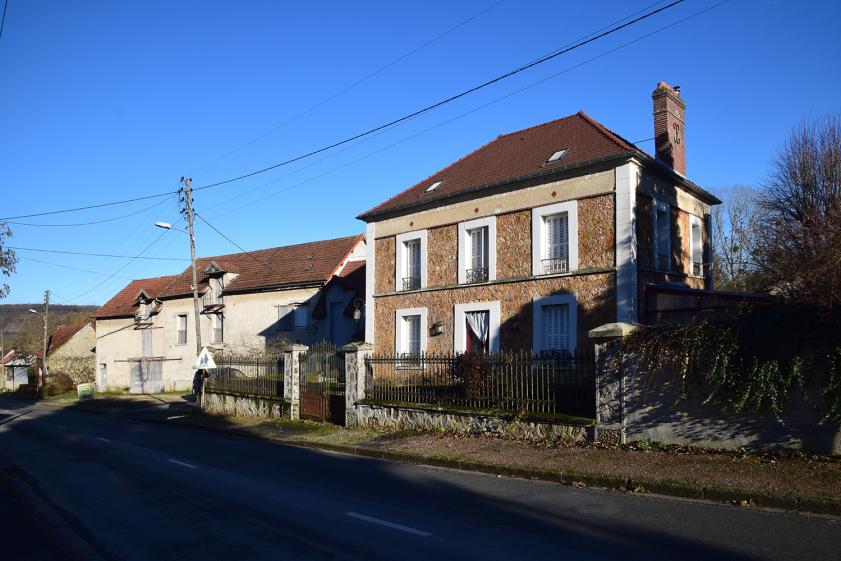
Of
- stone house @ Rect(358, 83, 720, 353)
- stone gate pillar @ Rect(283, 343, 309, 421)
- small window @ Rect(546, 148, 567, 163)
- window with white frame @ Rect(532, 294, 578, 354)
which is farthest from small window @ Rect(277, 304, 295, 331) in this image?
small window @ Rect(546, 148, 567, 163)

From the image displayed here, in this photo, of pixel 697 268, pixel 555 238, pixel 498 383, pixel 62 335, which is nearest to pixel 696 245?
pixel 697 268

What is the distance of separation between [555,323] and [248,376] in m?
10.4

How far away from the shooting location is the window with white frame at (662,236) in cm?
1972

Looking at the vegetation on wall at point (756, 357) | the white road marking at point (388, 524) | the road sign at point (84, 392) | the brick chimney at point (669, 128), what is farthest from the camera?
the road sign at point (84, 392)

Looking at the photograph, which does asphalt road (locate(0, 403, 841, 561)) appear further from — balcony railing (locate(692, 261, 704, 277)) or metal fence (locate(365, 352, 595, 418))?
balcony railing (locate(692, 261, 704, 277))

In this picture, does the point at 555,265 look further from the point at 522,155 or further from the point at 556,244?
the point at 522,155

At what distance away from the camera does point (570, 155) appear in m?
20.2

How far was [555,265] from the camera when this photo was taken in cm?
1992

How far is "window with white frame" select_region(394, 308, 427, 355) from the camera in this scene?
76.7 feet

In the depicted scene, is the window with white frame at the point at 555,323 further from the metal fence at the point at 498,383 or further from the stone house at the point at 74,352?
the stone house at the point at 74,352

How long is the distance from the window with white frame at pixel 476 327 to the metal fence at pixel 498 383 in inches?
169

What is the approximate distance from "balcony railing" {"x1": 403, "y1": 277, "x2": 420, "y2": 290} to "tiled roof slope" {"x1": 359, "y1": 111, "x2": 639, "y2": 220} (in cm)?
257

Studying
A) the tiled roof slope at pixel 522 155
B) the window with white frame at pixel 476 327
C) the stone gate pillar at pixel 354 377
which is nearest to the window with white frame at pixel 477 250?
the window with white frame at pixel 476 327

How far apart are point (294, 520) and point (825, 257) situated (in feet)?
25.9
